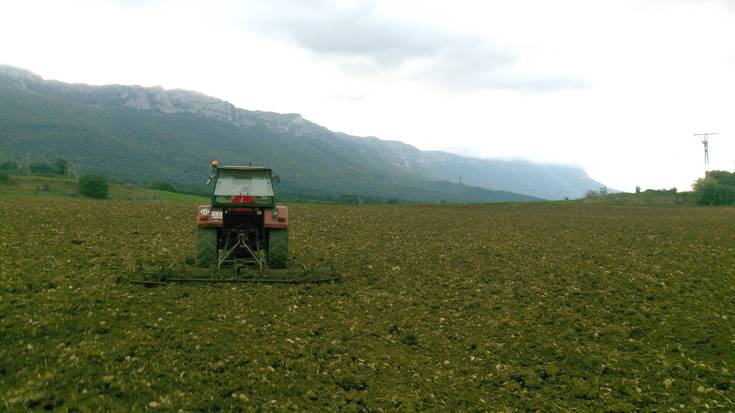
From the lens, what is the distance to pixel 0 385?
251 inches

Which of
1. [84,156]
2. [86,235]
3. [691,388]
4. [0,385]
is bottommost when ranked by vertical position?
[691,388]

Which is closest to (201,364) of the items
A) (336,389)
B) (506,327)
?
(336,389)

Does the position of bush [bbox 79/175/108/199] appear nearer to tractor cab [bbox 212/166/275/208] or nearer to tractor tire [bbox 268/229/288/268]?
tractor cab [bbox 212/166/275/208]

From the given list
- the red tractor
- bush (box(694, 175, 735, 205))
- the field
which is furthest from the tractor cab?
bush (box(694, 175, 735, 205))

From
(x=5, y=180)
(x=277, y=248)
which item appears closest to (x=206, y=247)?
(x=277, y=248)

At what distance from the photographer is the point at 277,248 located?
13.6 metres

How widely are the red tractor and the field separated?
1497 millimetres

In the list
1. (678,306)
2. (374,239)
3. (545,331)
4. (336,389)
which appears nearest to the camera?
(336,389)

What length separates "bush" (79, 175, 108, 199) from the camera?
63516mm

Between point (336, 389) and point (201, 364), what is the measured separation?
2309 mm

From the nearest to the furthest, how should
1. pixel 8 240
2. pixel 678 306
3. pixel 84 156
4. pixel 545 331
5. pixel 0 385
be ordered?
pixel 0 385, pixel 545 331, pixel 678 306, pixel 8 240, pixel 84 156

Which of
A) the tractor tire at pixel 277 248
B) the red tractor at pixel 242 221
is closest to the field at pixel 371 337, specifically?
the tractor tire at pixel 277 248

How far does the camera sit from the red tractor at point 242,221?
13125 millimetres

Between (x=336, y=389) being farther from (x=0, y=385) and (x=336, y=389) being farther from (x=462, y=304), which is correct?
(x=462, y=304)
